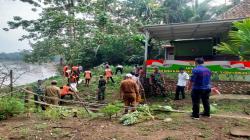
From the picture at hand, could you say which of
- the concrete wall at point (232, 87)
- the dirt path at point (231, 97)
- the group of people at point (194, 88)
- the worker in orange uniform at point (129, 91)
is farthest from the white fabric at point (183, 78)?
the worker in orange uniform at point (129, 91)

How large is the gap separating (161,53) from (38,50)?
10.3 metres

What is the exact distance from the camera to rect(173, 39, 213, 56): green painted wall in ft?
73.5

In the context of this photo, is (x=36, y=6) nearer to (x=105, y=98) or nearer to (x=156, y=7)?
(x=156, y=7)

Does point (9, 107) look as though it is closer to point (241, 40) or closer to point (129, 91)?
point (129, 91)

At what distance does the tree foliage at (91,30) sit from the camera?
2770 centimetres

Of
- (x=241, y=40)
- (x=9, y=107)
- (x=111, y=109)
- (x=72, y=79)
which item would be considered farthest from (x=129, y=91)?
(x=72, y=79)

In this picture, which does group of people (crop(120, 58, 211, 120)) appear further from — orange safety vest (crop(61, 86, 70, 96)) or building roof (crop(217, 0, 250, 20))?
building roof (crop(217, 0, 250, 20))

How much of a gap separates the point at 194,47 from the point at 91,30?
8414 millimetres

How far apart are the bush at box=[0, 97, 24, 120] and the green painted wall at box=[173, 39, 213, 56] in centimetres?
1469

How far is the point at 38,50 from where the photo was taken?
30234 mm

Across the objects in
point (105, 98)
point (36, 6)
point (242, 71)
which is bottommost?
point (105, 98)

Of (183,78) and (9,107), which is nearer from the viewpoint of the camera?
(9,107)

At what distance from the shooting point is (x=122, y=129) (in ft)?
27.0

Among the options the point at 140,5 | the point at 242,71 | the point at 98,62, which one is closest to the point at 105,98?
the point at 242,71
